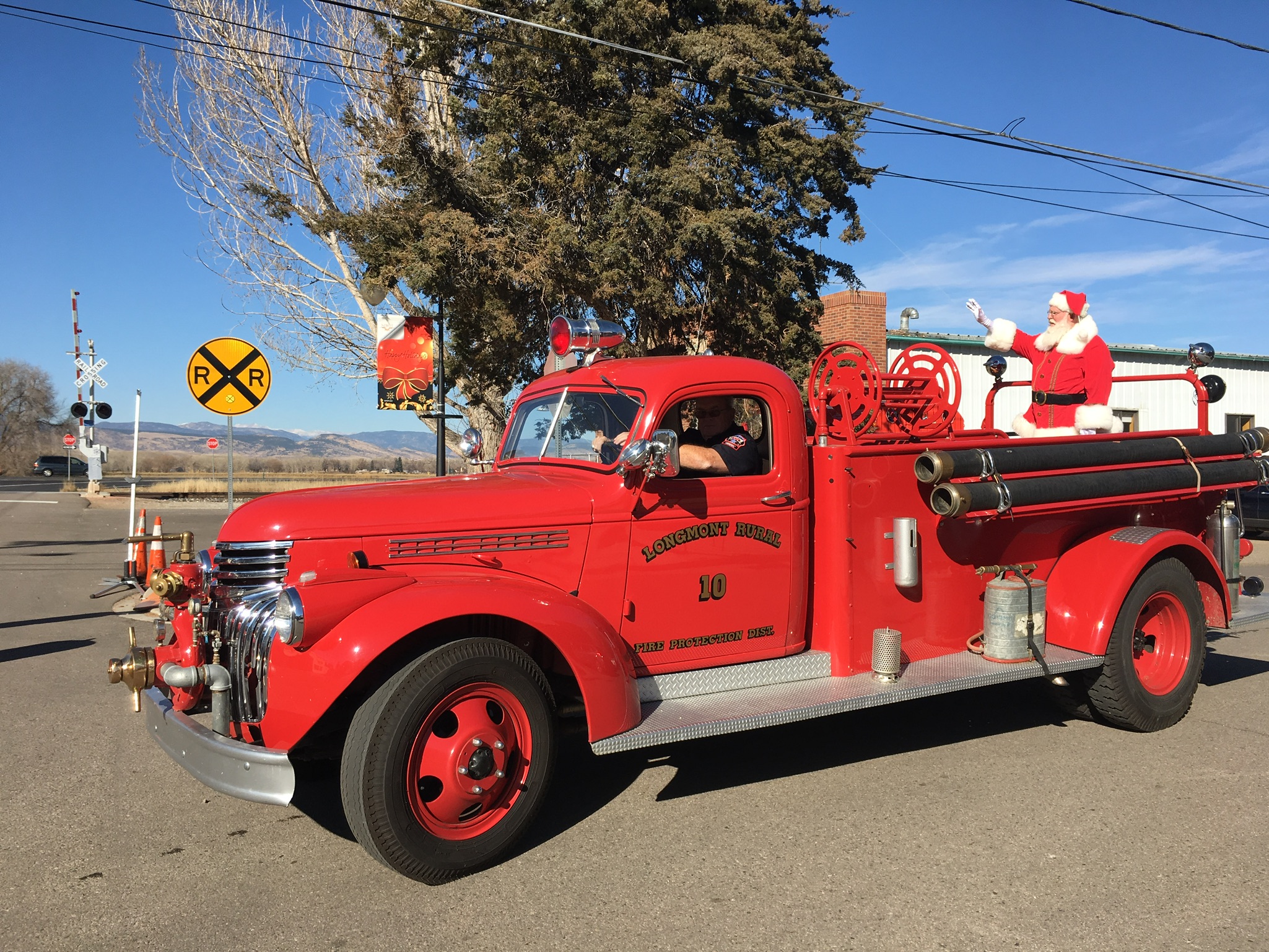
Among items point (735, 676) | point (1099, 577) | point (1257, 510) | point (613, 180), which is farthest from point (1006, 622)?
point (1257, 510)

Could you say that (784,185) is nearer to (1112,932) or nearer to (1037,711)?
(1037,711)

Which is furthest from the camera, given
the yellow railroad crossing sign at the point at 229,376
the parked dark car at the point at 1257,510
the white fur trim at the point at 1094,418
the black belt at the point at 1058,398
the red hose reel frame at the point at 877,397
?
the parked dark car at the point at 1257,510

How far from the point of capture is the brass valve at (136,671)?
3.71 metres

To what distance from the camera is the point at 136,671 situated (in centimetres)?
371

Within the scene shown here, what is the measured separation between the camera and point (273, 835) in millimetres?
3855

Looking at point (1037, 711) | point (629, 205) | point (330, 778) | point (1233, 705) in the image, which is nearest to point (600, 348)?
point (330, 778)

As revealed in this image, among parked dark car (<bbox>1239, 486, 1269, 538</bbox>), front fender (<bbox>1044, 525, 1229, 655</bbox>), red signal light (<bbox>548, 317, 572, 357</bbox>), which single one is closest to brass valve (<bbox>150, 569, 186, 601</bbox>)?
red signal light (<bbox>548, 317, 572, 357</bbox>)

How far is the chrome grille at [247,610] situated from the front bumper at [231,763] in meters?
0.19

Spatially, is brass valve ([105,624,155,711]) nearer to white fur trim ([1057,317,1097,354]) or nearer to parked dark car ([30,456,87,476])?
white fur trim ([1057,317,1097,354])

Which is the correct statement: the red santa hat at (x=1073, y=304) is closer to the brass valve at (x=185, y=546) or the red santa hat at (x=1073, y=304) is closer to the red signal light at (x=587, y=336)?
the red signal light at (x=587, y=336)

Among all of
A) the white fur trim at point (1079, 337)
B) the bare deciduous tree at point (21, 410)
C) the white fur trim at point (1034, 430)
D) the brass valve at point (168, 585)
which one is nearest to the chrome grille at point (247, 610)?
the brass valve at point (168, 585)

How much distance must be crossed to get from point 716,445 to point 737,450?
0.12 metres

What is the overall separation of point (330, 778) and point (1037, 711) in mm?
4230

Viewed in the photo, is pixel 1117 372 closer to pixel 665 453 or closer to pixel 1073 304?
pixel 1073 304
